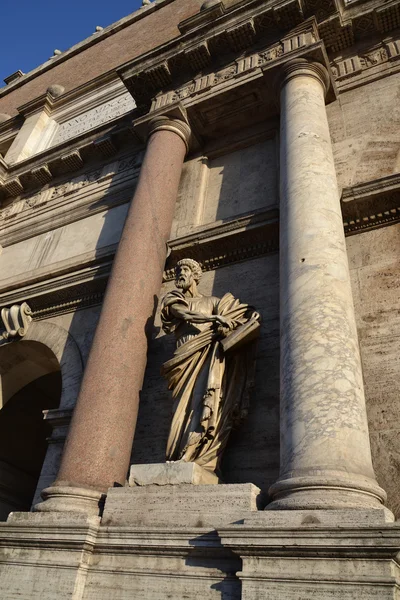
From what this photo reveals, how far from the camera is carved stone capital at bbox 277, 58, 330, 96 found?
24.6 ft

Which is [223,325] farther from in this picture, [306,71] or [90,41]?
A: [90,41]

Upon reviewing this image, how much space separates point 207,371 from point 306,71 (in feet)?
17.3

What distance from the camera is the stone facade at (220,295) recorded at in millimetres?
3465

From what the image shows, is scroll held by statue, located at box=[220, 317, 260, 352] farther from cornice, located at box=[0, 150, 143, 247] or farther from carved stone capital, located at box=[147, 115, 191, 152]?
cornice, located at box=[0, 150, 143, 247]

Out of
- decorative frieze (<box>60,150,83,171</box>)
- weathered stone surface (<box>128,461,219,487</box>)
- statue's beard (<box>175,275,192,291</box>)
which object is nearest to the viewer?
weathered stone surface (<box>128,461,219,487</box>)

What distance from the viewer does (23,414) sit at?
10812 mm

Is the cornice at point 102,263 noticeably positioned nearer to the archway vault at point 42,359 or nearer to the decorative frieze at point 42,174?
the archway vault at point 42,359

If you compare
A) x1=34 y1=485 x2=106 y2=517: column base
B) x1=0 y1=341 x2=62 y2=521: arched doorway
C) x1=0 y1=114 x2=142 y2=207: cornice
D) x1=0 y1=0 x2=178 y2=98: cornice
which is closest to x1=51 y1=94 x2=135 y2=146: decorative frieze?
x1=0 y1=114 x2=142 y2=207: cornice

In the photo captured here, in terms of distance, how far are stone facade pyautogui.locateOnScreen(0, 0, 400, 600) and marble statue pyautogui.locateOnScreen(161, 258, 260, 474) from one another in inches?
13.2

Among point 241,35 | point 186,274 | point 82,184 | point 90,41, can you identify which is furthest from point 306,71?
point 90,41

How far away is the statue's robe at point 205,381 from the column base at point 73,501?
0.80 m

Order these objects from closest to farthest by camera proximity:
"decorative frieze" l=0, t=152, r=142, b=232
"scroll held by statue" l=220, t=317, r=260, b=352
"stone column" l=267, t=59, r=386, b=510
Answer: "stone column" l=267, t=59, r=386, b=510 < "scroll held by statue" l=220, t=317, r=260, b=352 < "decorative frieze" l=0, t=152, r=142, b=232

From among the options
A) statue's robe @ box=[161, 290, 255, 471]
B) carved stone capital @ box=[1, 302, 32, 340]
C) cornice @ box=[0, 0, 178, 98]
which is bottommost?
statue's robe @ box=[161, 290, 255, 471]

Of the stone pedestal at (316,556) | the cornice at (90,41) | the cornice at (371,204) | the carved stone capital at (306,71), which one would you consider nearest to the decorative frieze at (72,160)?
the carved stone capital at (306,71)
